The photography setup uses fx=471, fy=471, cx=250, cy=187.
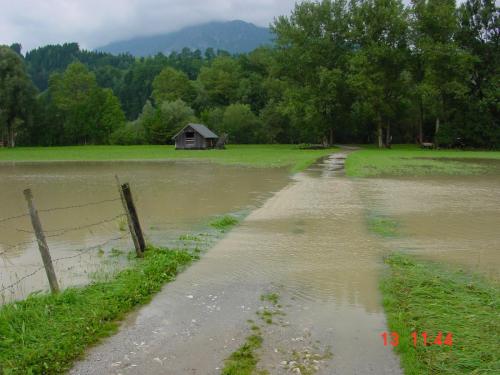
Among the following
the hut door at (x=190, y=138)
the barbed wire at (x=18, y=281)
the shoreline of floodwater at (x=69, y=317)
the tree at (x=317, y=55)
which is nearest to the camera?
the shoreline of floodwater at (x=69, y=317)

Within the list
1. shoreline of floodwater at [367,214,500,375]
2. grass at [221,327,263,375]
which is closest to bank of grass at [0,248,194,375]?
grass at [221,327,263,375]

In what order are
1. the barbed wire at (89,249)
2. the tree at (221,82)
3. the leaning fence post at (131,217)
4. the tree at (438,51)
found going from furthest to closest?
the tree at (221,82), the tree at (438,51), the barbed wire at (89,249), the leaning fence post at (131,217)

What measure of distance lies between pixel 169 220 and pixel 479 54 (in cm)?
5161

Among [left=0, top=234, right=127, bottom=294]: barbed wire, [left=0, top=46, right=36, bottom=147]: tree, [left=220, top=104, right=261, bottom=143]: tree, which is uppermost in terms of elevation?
[left=0, top=46, right=36, bottom=147]: tree

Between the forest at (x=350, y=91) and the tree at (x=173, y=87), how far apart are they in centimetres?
968

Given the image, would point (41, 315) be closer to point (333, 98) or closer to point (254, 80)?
point (333, 98)

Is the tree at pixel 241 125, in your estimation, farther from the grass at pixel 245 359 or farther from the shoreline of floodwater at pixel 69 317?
the grass at pixel 245 359

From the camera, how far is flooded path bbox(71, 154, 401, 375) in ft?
17.2

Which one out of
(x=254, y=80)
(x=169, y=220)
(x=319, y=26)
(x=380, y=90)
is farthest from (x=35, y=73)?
(x=169, y=220)

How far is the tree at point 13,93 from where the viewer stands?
67500 mm

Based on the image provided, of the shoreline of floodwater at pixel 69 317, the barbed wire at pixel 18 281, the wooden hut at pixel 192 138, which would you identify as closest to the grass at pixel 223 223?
the shoreline of floodwater at pixel 69 317

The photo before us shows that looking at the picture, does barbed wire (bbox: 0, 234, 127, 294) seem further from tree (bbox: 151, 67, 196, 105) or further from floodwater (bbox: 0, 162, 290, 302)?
tree (bbox: 151, 67, 196, 105)

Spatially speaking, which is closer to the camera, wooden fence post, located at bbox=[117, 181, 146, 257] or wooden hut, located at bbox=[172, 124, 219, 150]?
wooden fence post, located at bbox=[117, 181, 146, 257]
